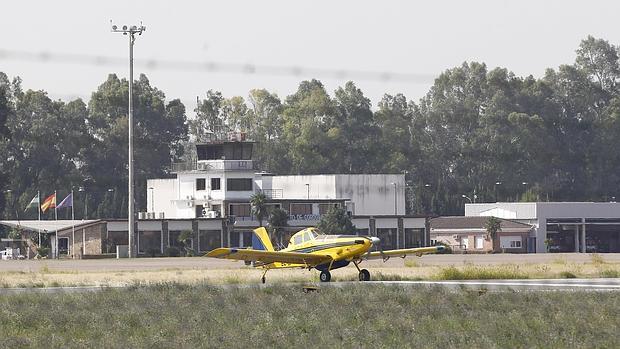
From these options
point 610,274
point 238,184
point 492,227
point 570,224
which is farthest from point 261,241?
point 570,224

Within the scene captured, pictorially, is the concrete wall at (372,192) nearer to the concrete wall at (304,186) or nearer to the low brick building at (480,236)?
the concrete wall at (304,186)

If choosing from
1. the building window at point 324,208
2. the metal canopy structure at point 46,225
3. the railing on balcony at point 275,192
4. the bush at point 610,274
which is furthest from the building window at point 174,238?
the bush at point 610,274

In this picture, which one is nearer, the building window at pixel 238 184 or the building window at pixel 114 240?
the building window at pixel 114 240

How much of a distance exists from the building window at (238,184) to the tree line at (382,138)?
38.1 m

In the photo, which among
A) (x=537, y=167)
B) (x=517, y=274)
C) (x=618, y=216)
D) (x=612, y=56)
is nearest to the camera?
(x=517, y=274)

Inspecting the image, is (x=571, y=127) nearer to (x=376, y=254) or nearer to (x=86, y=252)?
(x=86, y=252)

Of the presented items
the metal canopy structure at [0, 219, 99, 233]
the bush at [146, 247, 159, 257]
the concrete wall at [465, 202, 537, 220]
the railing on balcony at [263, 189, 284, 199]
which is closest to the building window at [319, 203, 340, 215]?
the railing on balcony at [263, 189, 284, 199]

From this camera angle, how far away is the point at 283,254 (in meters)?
50.4

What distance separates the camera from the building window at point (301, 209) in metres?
117

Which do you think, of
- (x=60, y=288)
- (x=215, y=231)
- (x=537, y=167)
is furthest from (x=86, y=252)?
(x=537, y=167)

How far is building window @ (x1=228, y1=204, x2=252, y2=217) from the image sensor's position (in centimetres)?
11512

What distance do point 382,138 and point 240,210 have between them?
Result: 5958cm

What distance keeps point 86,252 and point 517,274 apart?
201 feet

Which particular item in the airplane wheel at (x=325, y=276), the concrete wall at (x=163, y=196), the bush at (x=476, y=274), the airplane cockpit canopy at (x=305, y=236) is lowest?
the bush at (x=476, y=274)
